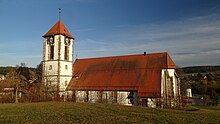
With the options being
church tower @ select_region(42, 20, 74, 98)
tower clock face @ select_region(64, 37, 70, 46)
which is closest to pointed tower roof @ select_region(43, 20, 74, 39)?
church tower @ select_region(42, 20, 74, 98)

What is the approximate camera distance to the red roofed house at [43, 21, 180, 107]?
2614cm

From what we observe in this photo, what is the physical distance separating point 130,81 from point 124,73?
1977 millimetres

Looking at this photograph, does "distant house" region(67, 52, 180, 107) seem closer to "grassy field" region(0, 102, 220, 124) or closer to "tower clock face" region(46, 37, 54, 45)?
"tower clock face" region(46, 37, 54, 45)

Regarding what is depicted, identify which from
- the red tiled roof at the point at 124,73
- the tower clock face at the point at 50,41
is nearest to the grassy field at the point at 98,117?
the red tiled roof at the point at 124,73

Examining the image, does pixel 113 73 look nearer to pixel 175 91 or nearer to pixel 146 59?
pixel 146 59

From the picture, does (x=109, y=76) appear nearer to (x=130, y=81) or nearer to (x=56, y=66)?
(x=130, y=81)

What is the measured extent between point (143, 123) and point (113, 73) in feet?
61.6

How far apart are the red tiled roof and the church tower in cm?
170

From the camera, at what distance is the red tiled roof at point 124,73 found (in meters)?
26.4

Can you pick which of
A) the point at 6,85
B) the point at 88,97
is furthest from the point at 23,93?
the point at 88,97

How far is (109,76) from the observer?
30156 mm

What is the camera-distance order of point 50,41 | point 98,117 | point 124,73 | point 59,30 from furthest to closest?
point 50,41, point 59,30, point 124,73, point 98,117

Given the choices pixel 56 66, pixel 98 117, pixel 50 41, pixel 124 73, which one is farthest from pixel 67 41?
pixel 98 117

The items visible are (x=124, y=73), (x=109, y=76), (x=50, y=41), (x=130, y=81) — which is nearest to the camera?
(x=130, y=81)
